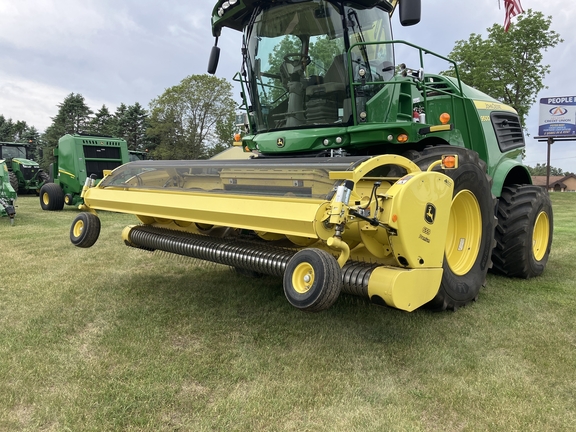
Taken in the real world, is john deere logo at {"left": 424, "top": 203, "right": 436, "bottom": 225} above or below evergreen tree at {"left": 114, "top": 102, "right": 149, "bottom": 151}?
below

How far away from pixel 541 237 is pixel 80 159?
10.7 meters

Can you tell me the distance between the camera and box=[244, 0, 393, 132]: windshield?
3699 millimetres

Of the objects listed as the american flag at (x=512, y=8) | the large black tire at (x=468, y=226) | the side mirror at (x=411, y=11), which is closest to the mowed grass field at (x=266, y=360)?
the large black tire at (x=468, y=226)

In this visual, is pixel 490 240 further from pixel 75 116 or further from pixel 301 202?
pixel 75 116

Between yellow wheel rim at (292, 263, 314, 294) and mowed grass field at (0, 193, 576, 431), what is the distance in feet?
1.85

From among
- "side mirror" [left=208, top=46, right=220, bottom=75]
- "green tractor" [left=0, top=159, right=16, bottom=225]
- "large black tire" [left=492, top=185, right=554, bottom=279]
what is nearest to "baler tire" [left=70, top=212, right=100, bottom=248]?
"side mirror" [left=208, top=46, right=220, bottom=75]

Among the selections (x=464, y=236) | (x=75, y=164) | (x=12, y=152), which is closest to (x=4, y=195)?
(x=75, y=164)

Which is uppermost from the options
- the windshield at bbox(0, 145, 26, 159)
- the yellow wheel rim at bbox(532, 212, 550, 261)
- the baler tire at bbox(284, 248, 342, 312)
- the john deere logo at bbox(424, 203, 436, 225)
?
the windshield at bbox(0, 145, 26, 159)

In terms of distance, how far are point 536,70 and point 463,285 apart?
82.2 feet

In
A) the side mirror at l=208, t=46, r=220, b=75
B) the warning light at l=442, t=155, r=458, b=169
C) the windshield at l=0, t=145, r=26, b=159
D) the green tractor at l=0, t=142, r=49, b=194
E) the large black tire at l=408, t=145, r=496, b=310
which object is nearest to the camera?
the warning light at l=442, t=155, r=458, b=169

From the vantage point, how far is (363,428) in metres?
2.01

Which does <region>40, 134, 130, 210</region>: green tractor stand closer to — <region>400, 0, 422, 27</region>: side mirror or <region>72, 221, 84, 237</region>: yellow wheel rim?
<region>72, 221, 84, 237</region>: yellow wheel rim

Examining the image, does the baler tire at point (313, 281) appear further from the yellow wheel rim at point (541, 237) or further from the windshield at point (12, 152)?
the windshield at point (12, 152)

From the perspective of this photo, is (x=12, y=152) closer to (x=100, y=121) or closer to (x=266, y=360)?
(x=266, y=360)
